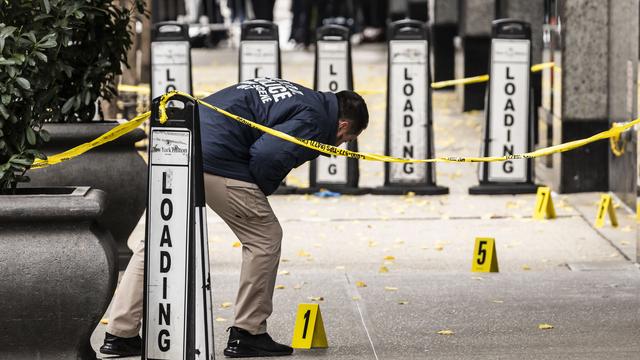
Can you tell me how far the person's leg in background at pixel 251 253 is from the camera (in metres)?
6.48

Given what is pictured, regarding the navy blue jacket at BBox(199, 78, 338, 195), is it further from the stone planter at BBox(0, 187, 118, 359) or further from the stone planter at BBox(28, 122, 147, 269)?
the stone planter at BBox(28, 122, 147, 269)

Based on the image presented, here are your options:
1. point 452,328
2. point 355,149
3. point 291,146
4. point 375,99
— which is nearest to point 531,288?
point 452,328

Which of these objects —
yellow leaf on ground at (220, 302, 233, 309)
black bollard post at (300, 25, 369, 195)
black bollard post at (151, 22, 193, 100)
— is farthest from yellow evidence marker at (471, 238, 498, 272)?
black bollard post at (151, 22, 193, 100)

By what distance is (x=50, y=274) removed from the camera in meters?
5.73

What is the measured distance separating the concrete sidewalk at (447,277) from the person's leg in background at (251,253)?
178mm

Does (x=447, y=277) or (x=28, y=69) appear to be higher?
(x=28, y=69)

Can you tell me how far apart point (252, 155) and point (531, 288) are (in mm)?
2507

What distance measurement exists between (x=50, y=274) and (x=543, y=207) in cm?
557

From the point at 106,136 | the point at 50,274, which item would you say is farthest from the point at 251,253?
the point at 50,274

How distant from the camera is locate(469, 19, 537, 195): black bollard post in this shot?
11625 mm

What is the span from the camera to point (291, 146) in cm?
631

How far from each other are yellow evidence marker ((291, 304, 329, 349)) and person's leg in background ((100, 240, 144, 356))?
805mm

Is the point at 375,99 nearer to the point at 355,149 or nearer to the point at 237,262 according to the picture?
the point at 355,149

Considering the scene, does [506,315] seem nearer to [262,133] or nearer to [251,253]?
[251,253]
